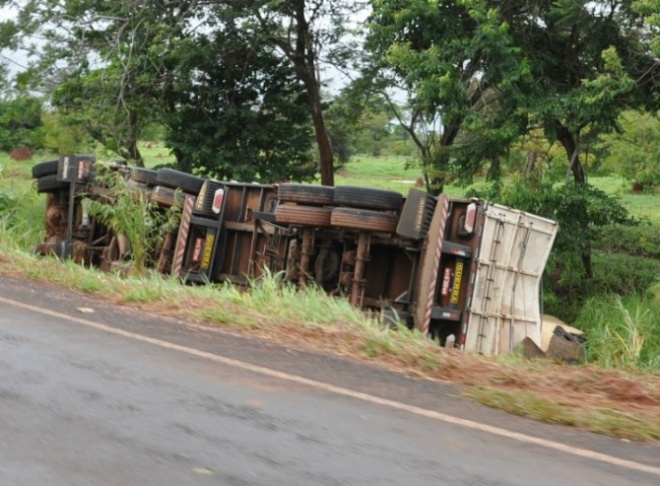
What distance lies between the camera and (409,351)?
298 inches

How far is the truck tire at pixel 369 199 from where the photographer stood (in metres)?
11.6

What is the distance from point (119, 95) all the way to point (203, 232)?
8.62m

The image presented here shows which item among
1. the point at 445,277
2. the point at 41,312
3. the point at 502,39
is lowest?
the point at 41,312

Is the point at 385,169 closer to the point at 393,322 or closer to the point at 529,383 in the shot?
the point at 393,322

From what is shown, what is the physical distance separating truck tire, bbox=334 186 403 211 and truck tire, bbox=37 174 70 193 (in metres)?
6.29

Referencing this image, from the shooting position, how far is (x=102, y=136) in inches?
989

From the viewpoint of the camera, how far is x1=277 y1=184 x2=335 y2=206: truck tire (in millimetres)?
11914

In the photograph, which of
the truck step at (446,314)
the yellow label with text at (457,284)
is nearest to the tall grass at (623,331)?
the truck step at (446,314)

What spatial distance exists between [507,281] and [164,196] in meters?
5.26

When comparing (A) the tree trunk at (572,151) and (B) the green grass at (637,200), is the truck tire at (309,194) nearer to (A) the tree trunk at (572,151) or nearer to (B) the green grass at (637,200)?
(A) the tree trunk at (572,151)

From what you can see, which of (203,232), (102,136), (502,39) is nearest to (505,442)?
(203,232)

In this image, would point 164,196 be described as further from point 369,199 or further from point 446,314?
point 446,314

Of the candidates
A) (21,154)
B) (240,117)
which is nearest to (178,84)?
(240,117)

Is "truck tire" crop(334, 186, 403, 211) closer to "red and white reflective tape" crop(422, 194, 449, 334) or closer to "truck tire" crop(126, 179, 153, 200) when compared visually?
"red and white reflective tape" crop(422, 194, 449, 334)
